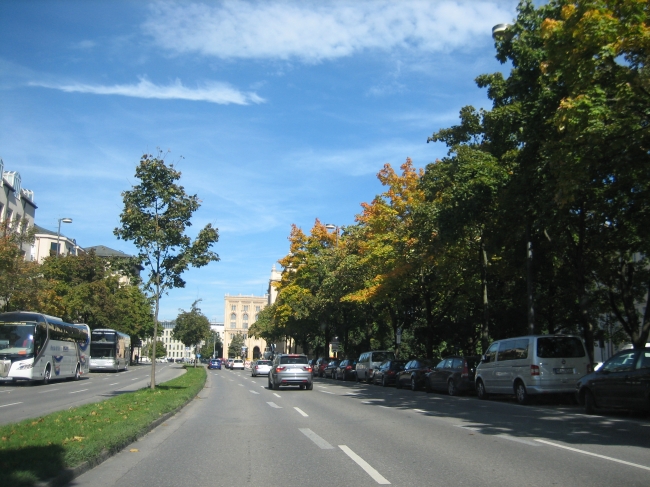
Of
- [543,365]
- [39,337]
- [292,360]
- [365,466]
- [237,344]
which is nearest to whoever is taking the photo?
[365,466]

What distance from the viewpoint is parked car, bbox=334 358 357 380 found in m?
40.0

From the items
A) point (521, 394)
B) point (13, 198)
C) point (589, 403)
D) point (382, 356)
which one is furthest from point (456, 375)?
point (13, 198)

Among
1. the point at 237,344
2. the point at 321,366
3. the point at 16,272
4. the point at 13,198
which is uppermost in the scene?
the point at 13,198

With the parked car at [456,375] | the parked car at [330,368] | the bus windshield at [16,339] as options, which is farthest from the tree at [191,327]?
the parked car at [456,375]

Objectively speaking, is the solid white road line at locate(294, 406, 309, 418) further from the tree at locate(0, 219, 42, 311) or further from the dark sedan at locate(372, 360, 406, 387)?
the tree at locate(0, 219, 42, 311)

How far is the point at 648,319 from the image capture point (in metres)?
21.9

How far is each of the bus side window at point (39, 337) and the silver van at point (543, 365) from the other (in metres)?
21.9

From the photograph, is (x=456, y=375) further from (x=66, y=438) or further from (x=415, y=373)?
(x=66, y=438)

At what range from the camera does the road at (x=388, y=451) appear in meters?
7.46

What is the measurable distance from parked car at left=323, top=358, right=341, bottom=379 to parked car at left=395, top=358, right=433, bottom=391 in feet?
52.8

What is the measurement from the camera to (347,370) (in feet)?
133

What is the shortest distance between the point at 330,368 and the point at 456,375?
77.5ft

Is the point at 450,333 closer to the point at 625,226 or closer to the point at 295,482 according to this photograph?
the point at 625,226

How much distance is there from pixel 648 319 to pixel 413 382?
10.2 meters
